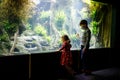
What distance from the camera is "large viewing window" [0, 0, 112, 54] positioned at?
6516mm

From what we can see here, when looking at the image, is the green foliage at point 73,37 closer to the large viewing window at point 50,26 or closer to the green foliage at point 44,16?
the large viewing window at point 50,26

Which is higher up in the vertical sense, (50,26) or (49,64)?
(50,26)

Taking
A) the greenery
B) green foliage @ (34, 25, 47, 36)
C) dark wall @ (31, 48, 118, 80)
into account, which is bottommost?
dark wall @ (31, 48, 118, 80)

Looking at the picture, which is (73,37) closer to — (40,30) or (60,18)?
(60,18)

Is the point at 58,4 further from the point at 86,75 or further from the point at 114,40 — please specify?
the point at 114,40

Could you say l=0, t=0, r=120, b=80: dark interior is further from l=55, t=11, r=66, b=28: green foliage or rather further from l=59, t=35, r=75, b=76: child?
l=55, t=11, r=66, b=28: green foliage

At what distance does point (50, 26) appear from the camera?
24.6 ft

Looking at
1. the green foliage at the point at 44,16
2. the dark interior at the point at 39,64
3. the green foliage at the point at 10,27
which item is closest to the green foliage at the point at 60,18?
the green foliage at the point at 44,16

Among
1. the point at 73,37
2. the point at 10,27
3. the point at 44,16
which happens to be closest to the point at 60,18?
the point at 44,16

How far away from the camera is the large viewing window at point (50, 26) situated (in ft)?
21.4

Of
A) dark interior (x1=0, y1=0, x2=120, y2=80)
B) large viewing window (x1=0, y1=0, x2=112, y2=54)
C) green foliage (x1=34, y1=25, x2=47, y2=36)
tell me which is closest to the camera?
dark interior (x1=0, y1=0, x2=120, y2=80)

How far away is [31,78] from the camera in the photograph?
6.96 m

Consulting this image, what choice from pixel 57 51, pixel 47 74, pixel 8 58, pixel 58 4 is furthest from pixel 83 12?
pixel 8 58

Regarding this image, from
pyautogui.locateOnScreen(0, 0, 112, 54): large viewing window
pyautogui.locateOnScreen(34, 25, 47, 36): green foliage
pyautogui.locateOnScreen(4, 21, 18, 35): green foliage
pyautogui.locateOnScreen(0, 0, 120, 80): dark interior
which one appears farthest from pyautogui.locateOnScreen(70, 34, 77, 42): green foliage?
pyautogui.locateOnScreen(4, 21, 18, 35): green foliage
